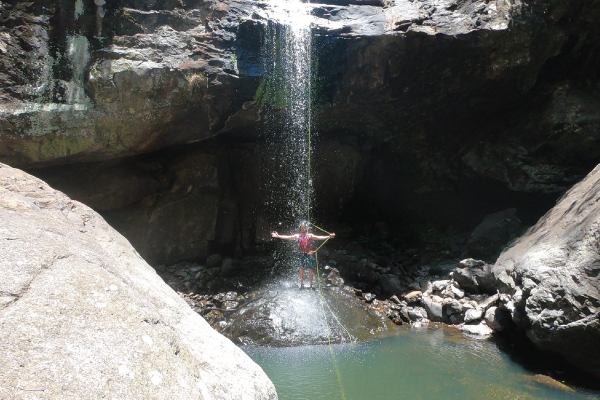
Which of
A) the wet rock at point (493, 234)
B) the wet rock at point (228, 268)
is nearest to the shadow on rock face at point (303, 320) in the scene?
the wet rock at point (228, 268)

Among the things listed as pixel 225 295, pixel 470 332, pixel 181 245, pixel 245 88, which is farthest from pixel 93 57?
pixel 470 332

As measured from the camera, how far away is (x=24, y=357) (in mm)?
1486

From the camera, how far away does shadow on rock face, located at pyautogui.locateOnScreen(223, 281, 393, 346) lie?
19.6ft

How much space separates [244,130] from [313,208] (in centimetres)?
316

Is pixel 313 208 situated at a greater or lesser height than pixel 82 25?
lesser

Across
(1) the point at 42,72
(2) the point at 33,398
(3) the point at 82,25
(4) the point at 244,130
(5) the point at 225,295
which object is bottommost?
(5) the point at 225,295

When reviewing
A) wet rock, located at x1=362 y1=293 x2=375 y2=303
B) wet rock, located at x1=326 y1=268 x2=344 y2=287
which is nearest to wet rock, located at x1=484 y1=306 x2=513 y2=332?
wet rock, located at x1=362 y1=293 x2=375 y2=303

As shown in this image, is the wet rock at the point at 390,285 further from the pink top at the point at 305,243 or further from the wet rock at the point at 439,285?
the pink top at the point at 305,243

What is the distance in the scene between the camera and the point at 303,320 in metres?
6.29

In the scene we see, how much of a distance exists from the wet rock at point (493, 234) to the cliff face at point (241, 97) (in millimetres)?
1222

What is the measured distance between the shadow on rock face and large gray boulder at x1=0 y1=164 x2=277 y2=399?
3555 millimetres

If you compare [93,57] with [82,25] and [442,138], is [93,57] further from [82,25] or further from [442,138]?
[442,138]

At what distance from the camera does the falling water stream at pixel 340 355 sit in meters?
4.24

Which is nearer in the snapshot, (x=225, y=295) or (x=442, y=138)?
(x=225, y=295)
